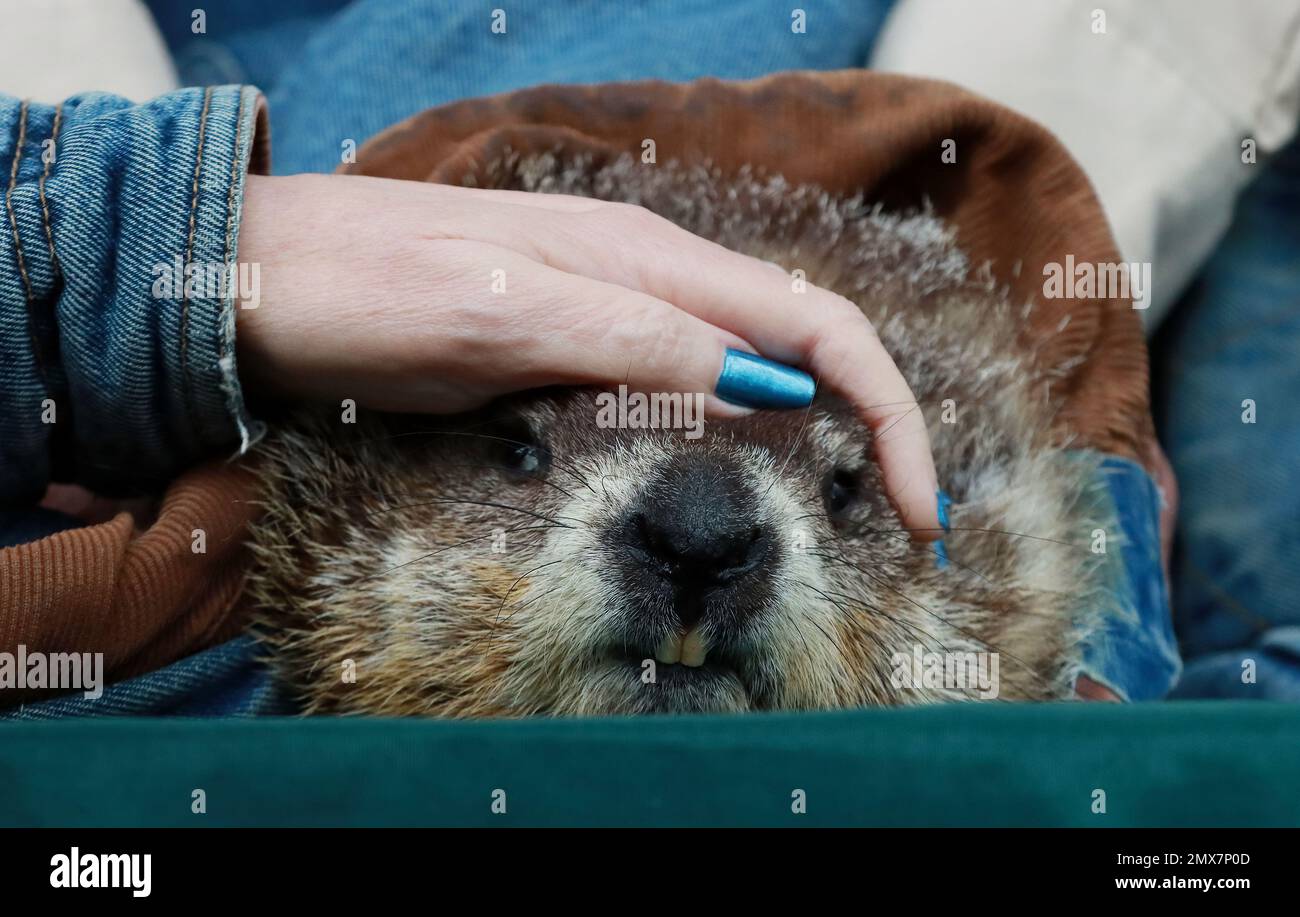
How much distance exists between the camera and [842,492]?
5.47ft

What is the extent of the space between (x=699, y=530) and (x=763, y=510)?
0.38ft

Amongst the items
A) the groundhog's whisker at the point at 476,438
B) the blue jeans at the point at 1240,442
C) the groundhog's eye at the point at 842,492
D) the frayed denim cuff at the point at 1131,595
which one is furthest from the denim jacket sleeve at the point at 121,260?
the blue jeans at the point at 1240,442

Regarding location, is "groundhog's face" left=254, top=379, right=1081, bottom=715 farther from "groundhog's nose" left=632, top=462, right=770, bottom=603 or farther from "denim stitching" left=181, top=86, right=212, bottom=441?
"denim stitching" left=181, top=86, right=212, bottom=441

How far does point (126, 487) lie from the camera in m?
1.65

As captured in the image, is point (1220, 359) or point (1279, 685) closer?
point (1279, 685)

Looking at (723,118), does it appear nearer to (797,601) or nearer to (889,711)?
(797,601)

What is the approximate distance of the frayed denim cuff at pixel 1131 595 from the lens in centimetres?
190

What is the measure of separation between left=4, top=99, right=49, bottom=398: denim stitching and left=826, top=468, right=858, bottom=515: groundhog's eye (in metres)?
1.11

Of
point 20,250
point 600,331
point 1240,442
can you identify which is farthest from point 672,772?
point 1240,442

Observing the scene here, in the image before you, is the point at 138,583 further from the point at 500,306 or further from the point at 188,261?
the point at 500,306

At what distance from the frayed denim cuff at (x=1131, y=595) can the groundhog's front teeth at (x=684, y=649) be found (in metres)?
0.82
